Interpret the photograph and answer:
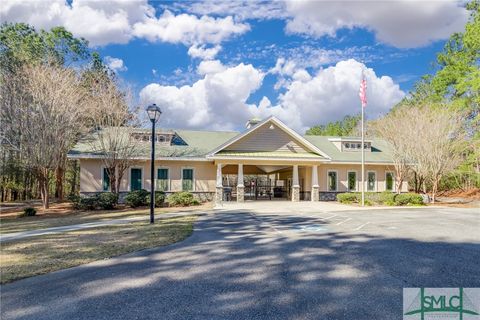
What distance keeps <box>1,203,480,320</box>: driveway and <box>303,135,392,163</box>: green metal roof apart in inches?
669

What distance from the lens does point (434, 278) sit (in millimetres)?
5305

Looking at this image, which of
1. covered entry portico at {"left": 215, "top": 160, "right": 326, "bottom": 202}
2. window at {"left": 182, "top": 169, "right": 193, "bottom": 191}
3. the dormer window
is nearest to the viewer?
covered entry portico at {"left": 215, "top": 160, "right": 326, "bottom": 202}

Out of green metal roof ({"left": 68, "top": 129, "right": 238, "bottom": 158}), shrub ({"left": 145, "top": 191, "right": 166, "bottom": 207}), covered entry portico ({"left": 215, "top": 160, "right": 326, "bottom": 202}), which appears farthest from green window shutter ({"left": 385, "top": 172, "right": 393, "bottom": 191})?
shrub ({"left": 145, "top": 191, "right": 166, "bottom": 207})

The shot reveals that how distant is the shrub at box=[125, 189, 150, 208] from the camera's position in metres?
18.8

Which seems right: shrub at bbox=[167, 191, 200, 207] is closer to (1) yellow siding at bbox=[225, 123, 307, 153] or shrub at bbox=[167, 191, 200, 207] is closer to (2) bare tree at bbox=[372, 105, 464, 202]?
(1) yellow siding at bbox=[225, 123, 307, 153]

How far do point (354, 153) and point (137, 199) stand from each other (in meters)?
17.9

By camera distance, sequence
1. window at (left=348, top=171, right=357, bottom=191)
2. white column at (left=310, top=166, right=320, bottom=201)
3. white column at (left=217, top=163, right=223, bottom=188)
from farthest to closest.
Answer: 1. window at (left=348, top=171, right=357, bottom=191)
2. white column at (left=310, top=166, right=320, bottom=201)
3. white column at (left=217, top=163, right=223, bottom=188)

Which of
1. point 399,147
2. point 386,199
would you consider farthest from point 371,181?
point 386,199

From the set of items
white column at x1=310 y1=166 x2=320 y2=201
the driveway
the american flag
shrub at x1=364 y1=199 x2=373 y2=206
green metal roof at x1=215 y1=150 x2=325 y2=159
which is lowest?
shrub at x1=364 y1=199 x2=373 y2=206

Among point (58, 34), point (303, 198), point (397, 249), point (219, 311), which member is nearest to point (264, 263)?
point (219, 311)

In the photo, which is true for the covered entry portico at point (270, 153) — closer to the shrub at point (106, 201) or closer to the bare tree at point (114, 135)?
the bare tree at point (114, 135)

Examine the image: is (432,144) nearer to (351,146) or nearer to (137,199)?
(351,146)

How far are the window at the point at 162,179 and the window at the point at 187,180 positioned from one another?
1233 mm

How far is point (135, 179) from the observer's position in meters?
22.8
